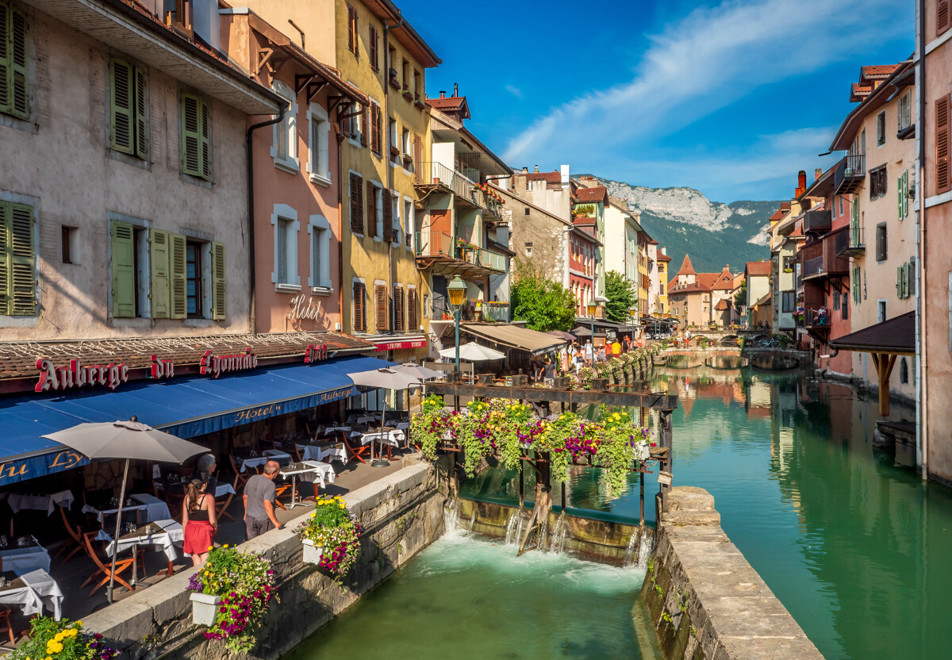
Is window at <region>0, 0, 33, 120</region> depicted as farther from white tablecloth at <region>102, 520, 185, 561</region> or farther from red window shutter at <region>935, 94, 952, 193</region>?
red window shutter at <region>935, 94, 952, 193</region>

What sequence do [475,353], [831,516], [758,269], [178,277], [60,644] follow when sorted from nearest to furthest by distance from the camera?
[60,644]
[178,277]
[831,516]
[475,353]
[758,269]

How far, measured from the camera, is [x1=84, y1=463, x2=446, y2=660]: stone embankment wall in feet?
22.0

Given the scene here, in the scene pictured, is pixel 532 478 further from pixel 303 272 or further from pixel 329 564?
pixel 329 564

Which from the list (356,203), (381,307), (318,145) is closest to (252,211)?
(318,145)

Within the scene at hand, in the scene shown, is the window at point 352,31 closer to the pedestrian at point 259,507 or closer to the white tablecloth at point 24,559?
the pedestrian at point 259,507

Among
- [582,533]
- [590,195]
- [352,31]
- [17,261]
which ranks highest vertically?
[590,195]

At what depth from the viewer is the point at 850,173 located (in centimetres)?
3631

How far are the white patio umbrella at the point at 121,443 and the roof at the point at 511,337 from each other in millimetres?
17995

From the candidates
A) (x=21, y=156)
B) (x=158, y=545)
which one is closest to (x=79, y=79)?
(x=21, y=156)

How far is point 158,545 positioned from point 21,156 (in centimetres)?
579

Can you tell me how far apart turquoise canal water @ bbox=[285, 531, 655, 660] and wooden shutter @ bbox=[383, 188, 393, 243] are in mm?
12071

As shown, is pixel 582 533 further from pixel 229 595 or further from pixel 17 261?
pixel 17 261

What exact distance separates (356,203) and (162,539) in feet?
44.6

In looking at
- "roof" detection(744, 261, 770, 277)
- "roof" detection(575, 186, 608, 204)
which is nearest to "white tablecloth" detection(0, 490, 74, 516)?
"roof" detection(575, 186, 608, 204)
